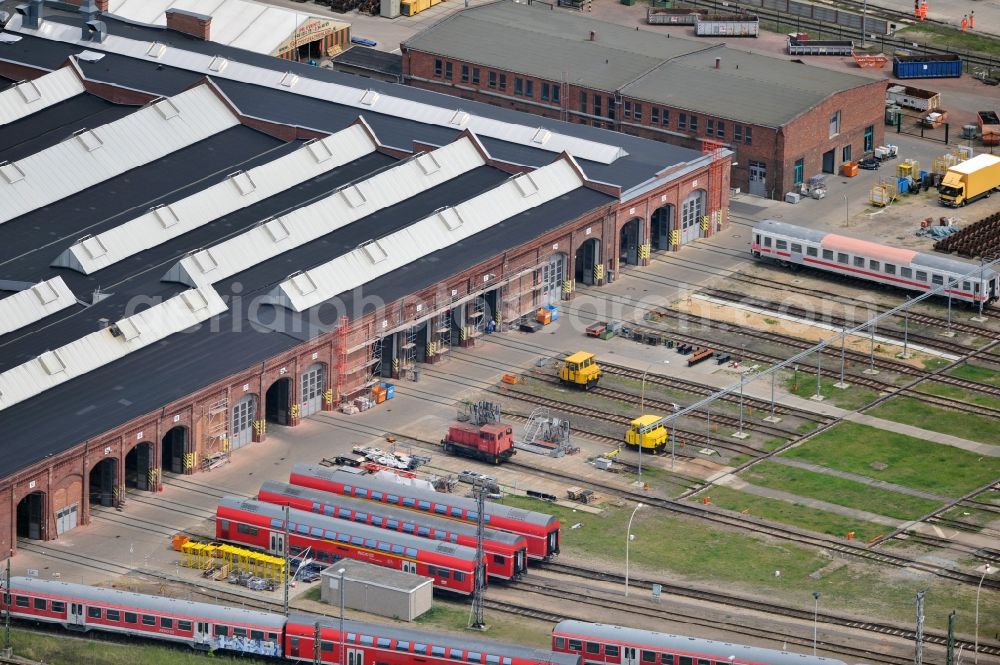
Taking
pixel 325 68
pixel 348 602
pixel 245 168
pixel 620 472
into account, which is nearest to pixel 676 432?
pixel 620 472

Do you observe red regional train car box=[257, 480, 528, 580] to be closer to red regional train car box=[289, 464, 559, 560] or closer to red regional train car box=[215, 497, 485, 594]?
red regional train car box=[289, 464, 559, 560]

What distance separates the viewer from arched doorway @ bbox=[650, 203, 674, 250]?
593 feet

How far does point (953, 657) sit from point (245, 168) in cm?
7280

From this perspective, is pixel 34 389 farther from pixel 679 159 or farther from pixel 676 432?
pixel 679 159

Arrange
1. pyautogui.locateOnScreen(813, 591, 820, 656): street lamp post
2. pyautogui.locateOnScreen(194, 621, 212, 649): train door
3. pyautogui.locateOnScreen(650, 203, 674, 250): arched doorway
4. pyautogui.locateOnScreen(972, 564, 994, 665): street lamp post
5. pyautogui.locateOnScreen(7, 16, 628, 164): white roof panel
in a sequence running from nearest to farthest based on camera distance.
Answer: pyautogui.locateOnScreen(972, 564, 994, 665): street lamp post, pyautogui.locateOnScreen(194, 621, 212, 649): train door, pyautogui.locateOnScreen(813, 591, 820, 656): street lamp post, pyautogui.locateOnScreen(650, 203, 674, 250): arched doorway, pyautogui.locateOnScreen(7, 16, 628, 164): white roof panel

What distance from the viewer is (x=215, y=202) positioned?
168 metres

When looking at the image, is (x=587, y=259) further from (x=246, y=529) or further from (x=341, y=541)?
(x=246, y=529)

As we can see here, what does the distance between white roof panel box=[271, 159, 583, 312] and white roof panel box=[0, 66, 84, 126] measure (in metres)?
38.0

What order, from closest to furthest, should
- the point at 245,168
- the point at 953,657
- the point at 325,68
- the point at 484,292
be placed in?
the point at 953,657 < the point at 484,292 < the point at 245,168 < the point at 325,68

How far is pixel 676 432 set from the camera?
5969 inches

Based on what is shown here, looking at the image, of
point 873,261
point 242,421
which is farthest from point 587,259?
point 242,421

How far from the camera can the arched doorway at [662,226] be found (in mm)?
180625

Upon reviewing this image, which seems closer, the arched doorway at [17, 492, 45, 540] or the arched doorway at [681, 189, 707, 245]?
the arched doorway at [17, 492, 45, 540]

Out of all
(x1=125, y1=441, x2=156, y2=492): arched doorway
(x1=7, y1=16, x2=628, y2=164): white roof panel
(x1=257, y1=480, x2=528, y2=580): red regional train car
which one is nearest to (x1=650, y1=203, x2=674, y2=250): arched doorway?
(x1=7, y1=16, x2=628, y2=164): white roof panel
